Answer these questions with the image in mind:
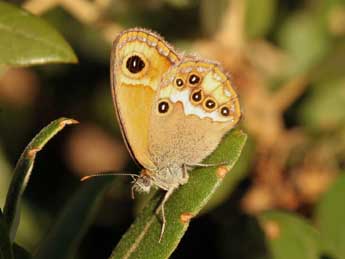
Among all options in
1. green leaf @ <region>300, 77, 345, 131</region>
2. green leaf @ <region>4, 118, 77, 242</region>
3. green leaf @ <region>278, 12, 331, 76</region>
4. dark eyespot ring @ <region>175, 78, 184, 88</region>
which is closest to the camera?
green leaf @ <region>4, 118, 77, 242</region>

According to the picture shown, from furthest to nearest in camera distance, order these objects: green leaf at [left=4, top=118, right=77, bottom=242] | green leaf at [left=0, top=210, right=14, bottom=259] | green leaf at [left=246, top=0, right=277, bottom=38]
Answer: green leaf at [left=246, top=0, right=277, bottom=38] → green leaf at [left=4, top=118, right=77, bottom=242] → green leaf at [left=0, top=210, right=14, bottom=259]

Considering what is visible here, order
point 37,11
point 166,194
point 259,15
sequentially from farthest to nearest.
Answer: point 259,15 < point 37,11 < point 166,194

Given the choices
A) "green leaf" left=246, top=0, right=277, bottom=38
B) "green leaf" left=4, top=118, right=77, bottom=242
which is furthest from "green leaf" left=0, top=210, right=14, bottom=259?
"green leaf" left=246, top=0, right=277, bottom=38

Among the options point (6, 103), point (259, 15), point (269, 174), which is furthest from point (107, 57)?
point (269, 174)

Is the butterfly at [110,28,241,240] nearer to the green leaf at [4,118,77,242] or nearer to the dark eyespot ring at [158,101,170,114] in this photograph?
the dark eyespot ring at [158,101,170,114]

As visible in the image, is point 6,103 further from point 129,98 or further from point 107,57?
point 129,98

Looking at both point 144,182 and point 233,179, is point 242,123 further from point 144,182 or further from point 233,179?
point 144,182

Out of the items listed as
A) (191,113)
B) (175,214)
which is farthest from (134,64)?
(175,214)
